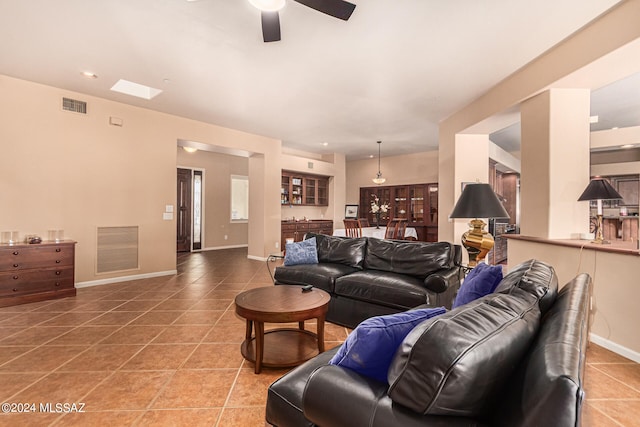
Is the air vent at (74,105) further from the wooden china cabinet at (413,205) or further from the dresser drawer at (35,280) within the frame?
the wooden china cabinet at (413,205)

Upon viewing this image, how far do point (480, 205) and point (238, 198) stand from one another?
25.7 ft

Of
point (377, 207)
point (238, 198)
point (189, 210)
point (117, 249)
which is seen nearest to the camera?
point (117, 249)

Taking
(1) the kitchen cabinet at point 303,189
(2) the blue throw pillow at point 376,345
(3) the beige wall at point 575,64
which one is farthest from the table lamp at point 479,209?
(1) the kitchen cabinet at point 303,189

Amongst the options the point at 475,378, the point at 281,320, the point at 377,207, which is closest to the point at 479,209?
the point at 281,320

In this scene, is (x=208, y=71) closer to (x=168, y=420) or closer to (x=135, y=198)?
(x=135, y=198)

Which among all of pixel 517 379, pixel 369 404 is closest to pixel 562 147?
pixel 517 379

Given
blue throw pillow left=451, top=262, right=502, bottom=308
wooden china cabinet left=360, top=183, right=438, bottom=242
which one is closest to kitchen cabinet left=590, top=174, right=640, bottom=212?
wooden china cabinet left=360, top=183, right=438, bottom=242

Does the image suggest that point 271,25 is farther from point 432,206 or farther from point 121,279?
point 432,206

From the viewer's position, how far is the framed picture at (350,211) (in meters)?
9.77

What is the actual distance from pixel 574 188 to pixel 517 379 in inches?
131

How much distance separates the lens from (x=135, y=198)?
16.7ft

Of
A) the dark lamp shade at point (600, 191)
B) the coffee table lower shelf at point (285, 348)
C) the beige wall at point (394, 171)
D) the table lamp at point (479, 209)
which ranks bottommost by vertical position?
the coffee table lower shelf at point (285, 348)

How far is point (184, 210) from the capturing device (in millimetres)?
8438

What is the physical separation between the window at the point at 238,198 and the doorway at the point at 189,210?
1010 mm
